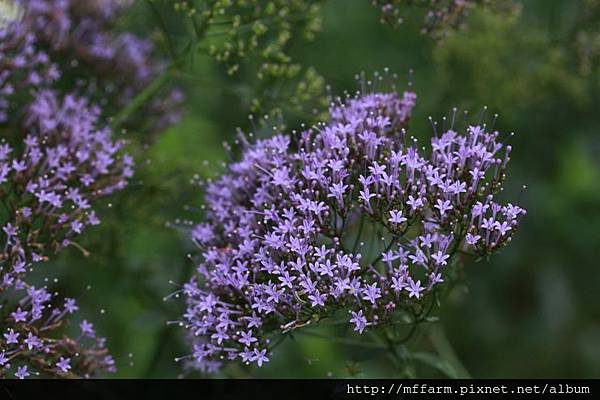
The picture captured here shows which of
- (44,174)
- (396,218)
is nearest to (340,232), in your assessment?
(396,218)

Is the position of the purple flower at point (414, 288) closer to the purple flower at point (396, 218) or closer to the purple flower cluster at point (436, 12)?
the purple flower at point (396, 218)

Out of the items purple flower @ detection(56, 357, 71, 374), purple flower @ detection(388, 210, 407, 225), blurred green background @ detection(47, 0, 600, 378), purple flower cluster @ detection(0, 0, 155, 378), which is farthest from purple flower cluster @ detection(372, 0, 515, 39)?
purple flower @ detection(56, 357, 71, 374)

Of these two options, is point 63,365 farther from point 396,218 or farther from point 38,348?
point 396,218

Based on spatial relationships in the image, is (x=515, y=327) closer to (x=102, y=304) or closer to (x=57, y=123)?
(x=102, y=304)

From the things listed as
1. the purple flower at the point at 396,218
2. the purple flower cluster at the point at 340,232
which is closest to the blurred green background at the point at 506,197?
the purple flower cluster at the point at 340,232

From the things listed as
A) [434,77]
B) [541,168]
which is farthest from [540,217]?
[434,77]

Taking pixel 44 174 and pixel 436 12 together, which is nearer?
pixel 44 174

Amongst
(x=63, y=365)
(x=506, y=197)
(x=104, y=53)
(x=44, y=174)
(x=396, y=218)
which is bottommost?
(x=63, y=365)

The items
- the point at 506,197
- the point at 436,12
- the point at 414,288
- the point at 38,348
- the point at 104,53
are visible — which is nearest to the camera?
the point at 414,288
